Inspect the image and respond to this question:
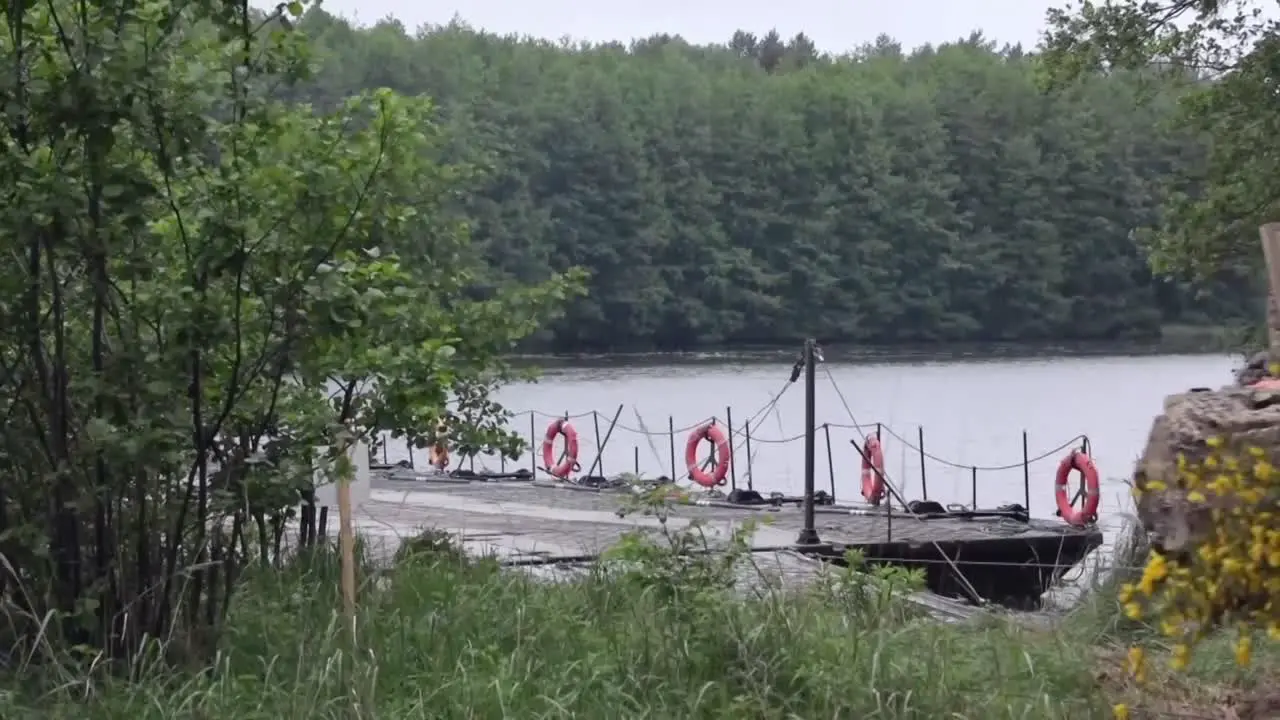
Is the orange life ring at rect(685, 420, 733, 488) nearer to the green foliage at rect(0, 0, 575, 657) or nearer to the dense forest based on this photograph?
the green foliage at rect(0, 0, 575, 657)

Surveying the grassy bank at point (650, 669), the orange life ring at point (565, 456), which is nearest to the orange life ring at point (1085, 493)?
the orange life ring at point (565, 456)

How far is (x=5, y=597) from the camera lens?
23.4ft

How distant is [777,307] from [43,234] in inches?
2358

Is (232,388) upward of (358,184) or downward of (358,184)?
downward

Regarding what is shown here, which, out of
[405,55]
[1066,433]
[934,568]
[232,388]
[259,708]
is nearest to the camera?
[259,708]

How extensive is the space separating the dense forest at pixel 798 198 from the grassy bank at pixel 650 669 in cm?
5106

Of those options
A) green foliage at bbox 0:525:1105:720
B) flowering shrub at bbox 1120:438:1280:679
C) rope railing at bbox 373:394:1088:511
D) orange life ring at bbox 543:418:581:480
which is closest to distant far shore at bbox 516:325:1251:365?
rope railing at bbox 373:394:1088:511

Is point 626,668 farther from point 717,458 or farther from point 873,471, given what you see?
point 717,458

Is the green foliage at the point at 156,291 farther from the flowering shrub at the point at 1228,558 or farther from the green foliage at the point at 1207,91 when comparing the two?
the green foliage at the point at 1207,91

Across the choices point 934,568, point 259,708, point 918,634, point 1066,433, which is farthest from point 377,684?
point 1066,433

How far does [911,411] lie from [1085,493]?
2681 cm

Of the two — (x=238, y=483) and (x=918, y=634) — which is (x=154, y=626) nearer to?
(x=238, y=483)

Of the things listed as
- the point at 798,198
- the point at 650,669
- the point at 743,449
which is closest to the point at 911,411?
the point at 743,449

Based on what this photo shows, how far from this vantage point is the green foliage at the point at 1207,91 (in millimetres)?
18141
